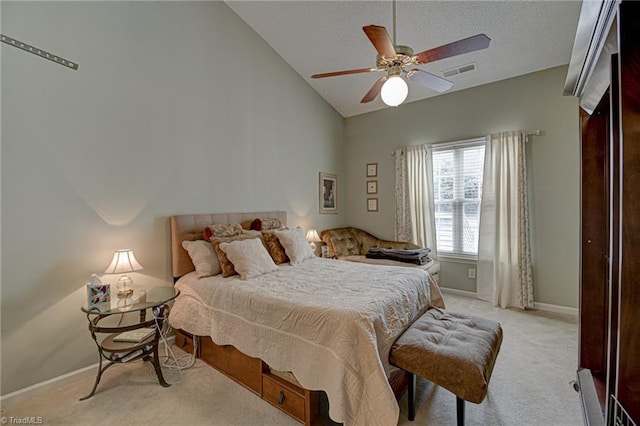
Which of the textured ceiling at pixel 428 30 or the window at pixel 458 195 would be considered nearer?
the textured ceiling at pixel 428 30

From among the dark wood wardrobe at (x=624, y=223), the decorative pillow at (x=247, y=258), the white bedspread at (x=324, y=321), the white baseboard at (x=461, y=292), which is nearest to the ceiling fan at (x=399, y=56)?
the dark wood wardrobe at (x=624, y=223)

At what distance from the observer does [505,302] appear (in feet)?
12.3

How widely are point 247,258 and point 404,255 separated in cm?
244

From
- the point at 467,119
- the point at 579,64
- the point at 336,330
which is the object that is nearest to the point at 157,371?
the point at 336,330

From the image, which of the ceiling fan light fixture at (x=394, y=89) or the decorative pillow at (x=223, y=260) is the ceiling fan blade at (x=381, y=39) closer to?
the ceiling fan light fixture at (x=394, y=89)

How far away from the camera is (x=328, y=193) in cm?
516

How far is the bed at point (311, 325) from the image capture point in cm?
155

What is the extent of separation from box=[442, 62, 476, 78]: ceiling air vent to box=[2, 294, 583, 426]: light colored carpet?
3.40 metres

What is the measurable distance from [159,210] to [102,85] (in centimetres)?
120

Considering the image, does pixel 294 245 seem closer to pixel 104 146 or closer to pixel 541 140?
pixel 104 146

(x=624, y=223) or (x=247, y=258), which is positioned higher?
(x=624, y=223)

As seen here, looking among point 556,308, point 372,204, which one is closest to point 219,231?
point 372,204

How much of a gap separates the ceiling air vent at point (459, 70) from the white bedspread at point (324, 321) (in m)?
2.83

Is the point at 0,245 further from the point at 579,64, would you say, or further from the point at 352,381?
the point at 579,64
